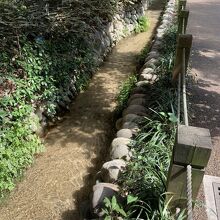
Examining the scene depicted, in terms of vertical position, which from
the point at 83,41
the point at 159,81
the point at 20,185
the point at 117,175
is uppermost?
the point at 83,41

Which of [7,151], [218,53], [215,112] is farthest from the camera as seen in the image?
[218,53]

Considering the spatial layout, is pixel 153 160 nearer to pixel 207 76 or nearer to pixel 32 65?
pixel 32 65

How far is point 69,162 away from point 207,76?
3722 millimetres

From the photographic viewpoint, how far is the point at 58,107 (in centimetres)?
557

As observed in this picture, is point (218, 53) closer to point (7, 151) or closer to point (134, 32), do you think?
point (134, 32)

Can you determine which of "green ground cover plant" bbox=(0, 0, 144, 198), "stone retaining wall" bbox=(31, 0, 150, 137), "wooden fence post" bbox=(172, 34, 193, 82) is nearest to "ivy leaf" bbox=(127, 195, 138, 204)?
"green ground cover plant" bbox=(0, 0, 144, 198)

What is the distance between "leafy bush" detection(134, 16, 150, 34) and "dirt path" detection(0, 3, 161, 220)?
4058mm

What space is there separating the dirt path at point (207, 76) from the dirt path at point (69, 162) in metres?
1.58

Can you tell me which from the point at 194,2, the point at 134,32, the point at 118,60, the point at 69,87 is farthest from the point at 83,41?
the point at 194,2

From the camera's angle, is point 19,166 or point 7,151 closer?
point 7,151

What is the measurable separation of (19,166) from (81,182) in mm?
880

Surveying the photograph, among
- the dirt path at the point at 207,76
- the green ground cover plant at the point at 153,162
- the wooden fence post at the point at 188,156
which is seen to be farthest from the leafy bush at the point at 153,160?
the dirt path at the point at 207,76

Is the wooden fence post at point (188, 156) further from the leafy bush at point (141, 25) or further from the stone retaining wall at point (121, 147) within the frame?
the leafy bush at point (141, 25)

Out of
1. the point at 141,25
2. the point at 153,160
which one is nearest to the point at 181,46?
the point at 153,160
